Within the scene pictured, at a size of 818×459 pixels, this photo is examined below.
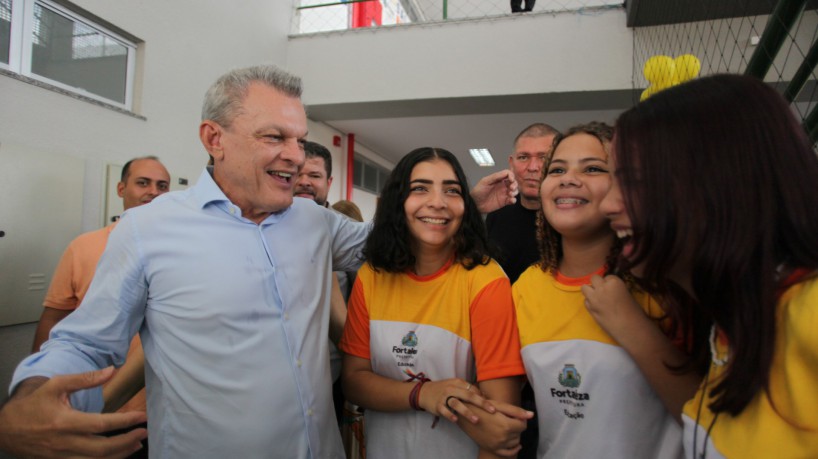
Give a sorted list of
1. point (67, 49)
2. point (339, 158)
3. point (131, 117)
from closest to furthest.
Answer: point (67, 49) → point (131, 117) → point (339, 158)

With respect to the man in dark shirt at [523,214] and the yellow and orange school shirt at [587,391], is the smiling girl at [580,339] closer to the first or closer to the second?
the yellow and orange school shirt at [587,391]

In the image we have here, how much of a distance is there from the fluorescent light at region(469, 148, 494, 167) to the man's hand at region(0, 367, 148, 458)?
7774 mm

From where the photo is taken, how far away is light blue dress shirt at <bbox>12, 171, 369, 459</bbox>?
1152 millimetres

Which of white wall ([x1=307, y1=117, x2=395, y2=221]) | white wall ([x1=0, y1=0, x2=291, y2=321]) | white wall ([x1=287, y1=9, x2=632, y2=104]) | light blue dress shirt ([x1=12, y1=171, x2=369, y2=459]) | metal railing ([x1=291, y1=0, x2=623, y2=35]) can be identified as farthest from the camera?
white wall ([x1=307, y1=117, x2=395, y2=221])

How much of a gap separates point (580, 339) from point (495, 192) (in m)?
0.94

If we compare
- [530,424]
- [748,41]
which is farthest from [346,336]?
[748,41]

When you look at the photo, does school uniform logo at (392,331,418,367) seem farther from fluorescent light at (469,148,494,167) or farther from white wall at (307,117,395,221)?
fluorescent light at (469,148,494,167)

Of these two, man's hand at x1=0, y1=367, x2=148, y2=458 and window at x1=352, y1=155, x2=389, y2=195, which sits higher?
window at x1=352, y1=155, x2=389, y2=195

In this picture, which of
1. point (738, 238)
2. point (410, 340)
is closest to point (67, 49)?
point (410, 340)

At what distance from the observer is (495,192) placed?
1933mm

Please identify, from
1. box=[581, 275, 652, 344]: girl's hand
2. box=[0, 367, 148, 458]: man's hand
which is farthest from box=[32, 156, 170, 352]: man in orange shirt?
box=[581, 275, 652, 344]: girl's hand

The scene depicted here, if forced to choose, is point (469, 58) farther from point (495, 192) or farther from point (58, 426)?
point (58, 426)

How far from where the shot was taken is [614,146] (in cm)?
88

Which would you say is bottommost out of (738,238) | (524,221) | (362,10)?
(738,238)
